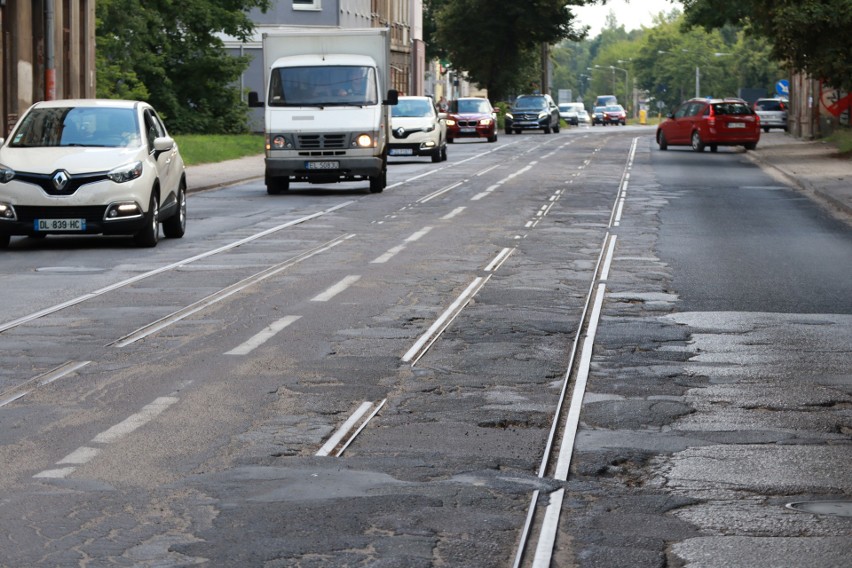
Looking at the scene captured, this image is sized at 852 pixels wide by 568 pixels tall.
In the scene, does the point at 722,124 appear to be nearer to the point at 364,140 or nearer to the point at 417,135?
the point at 417,135

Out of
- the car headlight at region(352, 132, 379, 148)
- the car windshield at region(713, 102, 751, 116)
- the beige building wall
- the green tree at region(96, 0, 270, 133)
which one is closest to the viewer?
the car headlight at region(352, 132, 379, 148)

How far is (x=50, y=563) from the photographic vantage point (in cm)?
534

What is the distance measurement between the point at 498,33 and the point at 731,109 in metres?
44.1

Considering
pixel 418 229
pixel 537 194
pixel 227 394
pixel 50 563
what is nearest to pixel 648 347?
pixel 227 394

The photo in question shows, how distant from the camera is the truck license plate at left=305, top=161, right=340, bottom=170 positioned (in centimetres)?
2748

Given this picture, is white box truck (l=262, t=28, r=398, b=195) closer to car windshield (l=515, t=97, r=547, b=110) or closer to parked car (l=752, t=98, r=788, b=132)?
car windshield (l=515, t=97, r=547, b=110)

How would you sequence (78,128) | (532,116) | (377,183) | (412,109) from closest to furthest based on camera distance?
(78,128)
(377,183)
(412,109)
(532,116)

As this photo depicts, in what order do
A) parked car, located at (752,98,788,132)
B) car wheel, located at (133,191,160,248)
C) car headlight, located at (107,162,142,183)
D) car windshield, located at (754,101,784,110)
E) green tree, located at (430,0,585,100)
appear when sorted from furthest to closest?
green tree, located at (430,0,585,100)
car windshield, located at (754,101,784,110)
parked car, located at (752,98,788,132)
car wheel, located at (133,191,160,248)
car headlight, located at (107,162,142,183)

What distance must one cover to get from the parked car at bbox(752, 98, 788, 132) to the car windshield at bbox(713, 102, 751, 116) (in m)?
30.6

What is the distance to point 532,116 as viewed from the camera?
74.3 metres

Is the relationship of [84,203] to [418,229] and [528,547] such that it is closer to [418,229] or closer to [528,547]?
[418,229]

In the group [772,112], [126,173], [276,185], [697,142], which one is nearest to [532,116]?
[772,112]

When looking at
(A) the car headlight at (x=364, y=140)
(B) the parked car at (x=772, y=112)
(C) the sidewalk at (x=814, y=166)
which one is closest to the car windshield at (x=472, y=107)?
(C) the sidewalk at (x=814, y=166)

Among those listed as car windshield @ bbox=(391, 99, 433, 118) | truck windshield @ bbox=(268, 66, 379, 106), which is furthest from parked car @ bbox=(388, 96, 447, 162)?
truck windshield @ bbox=(268, 66, 379, 106)
